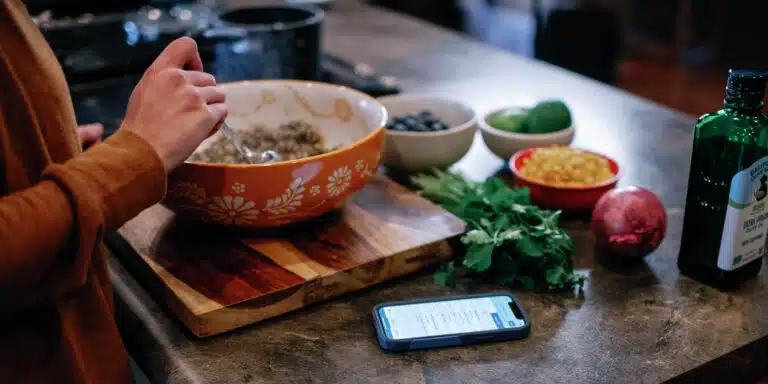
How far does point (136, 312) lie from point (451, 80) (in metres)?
1.15

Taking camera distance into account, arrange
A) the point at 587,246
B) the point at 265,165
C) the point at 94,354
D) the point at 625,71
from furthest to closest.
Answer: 1. the point at 625,71
2. the point at 587,246
3. the point at 265,165
4. the point at 94,354

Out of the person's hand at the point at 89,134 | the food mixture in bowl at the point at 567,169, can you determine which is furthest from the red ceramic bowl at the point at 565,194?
the person's hand at the point at 89,134

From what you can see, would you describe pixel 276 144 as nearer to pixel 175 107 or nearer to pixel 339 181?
pixel 339 181

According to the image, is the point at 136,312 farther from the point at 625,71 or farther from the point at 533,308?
the point at 625,71

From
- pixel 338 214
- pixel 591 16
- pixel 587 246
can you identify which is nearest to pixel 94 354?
pixel 338 214

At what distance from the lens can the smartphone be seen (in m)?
0.81

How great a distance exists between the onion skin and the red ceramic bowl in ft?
0.33

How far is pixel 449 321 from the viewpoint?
0.84 m

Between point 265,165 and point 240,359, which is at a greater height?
point 265,165

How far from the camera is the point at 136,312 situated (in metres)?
0.90

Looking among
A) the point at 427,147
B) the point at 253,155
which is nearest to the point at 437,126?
the point at 427,147

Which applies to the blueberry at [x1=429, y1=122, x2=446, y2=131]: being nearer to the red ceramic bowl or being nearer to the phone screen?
the red ceramic bowl

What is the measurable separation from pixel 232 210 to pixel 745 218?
2.02ft

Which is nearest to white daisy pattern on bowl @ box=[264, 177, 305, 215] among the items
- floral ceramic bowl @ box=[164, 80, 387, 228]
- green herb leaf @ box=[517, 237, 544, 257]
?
floral ceramic bowl @ box=[164, 80, 387, 228]
